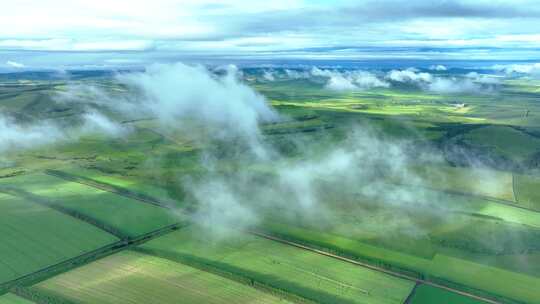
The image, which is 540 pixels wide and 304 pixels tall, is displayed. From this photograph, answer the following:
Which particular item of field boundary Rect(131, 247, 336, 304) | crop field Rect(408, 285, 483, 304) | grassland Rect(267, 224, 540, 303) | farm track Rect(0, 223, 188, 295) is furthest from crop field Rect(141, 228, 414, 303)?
grassland Rect(267, 224, 540, 303)

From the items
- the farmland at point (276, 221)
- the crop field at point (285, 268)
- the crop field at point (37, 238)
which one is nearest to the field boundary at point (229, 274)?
the crop field at point (285, 268)

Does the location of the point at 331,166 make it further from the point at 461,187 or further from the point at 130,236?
the point at 130,236

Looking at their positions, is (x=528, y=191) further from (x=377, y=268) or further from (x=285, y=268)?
(x=285, y=268)

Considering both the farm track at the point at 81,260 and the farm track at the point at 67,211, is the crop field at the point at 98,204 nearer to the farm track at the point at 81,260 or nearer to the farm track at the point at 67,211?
the farm track at the point at 67,211

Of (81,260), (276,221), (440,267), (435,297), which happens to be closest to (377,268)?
(435,297)

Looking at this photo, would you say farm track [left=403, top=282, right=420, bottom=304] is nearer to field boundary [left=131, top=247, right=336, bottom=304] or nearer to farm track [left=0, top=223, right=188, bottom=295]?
field boundary [left=131, top=247, right=336, bottom=304]

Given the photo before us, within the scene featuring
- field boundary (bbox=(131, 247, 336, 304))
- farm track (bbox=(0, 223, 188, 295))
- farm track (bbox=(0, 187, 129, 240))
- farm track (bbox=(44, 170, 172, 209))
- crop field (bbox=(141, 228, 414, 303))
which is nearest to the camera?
field boundary (bbox=(131, 247, 336, 304))

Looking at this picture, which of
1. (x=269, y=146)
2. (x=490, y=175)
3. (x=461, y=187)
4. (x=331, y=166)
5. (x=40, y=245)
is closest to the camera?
(x=40, y=245)

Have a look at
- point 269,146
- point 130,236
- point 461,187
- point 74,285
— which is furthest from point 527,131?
point 74,285
